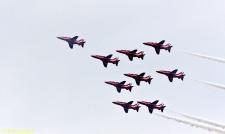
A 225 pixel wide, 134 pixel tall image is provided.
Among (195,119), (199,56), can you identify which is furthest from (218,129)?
(199,56)

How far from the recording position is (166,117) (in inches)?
7530

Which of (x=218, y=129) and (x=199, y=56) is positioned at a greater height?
(x=199, y=56)

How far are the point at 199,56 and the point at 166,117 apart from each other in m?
21.1

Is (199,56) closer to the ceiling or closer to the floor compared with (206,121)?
closer to the ceiling

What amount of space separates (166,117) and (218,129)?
15.8 metres

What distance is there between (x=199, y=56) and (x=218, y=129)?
22144 mm

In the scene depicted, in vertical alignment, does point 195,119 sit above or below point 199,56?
below

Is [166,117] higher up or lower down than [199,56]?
lower down

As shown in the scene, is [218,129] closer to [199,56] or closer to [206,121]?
[206,121]

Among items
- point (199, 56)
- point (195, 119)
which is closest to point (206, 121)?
point (195, 119)

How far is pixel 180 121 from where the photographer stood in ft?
636

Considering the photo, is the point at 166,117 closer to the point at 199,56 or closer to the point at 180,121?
the point at 180,121

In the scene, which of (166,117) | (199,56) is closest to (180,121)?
(166,117)

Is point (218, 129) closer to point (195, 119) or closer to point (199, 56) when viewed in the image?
point (195, 119)
